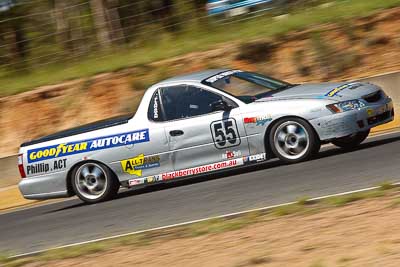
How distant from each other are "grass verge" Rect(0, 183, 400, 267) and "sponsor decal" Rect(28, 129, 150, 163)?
130 inches

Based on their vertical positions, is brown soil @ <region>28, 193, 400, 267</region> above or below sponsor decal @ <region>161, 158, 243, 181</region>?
below

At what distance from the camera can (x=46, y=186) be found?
12625mm

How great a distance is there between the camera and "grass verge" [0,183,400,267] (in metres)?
8.25

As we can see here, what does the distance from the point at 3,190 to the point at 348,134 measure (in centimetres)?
788

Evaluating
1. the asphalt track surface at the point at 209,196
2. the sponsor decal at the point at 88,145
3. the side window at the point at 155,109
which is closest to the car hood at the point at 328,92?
the asphalt track surface at the point at 209,196

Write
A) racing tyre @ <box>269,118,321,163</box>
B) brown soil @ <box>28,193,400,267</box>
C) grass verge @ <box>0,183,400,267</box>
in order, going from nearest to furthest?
brown soil @ <box>28,193,400,267</box> → grass verge @ <box>0,183,400,267</box> → racing tyre @ <box>269,118,321,163</box>

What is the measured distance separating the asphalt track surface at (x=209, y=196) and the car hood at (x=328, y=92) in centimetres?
79

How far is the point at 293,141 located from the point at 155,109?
2.07 m

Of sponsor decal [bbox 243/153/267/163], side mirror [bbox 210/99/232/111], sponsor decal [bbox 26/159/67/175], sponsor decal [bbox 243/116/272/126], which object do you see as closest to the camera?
sponsor decal [bbox 243/116/272/126]

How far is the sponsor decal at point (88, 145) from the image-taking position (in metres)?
Answer: 12.0

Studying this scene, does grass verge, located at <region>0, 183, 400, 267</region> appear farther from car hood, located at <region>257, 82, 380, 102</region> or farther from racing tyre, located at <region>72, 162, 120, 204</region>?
racing tyre, located at <region>72, 162, 120, 204</region>

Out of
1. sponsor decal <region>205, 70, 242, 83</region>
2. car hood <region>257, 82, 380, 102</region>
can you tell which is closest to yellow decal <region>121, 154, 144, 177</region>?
sponsor decal <region>205, 70, 242, 83</region>

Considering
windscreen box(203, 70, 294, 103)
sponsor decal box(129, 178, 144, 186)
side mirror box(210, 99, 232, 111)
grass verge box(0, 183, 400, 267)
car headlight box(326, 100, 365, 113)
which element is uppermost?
windscreen box(203, 70, 294, 103)

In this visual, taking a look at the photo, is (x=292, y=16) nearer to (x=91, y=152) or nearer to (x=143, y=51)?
(x=143, y=51)
